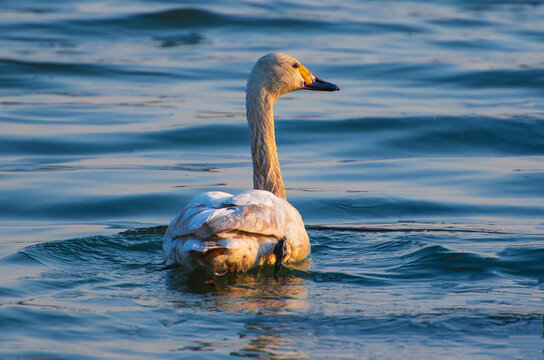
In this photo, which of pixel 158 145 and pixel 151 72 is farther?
pixel 151 72

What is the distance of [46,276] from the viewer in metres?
6.72

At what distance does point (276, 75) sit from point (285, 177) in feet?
8.72

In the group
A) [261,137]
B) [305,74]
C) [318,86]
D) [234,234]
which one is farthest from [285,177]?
[234,234]

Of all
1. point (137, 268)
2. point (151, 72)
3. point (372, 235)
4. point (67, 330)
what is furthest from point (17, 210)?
point (151, 72)

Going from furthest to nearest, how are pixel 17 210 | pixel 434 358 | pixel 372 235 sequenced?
pixel 17 210 → pixel 372 235 → pixel 434 358

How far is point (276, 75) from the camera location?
8.40 m

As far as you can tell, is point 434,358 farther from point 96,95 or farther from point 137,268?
point 96,95

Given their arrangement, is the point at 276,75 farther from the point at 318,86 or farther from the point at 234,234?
the point at 234,234

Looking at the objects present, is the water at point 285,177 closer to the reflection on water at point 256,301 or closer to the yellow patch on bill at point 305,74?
the reflection on water at point 256,301

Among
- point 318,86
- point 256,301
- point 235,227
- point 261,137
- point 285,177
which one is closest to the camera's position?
point 256,301

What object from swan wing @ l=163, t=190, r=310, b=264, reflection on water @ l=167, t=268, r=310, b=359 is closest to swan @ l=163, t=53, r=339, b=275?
swan wing @ l=163, t=190, r=310, b=264

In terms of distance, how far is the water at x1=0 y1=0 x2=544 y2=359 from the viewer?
5465mm

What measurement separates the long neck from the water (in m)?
0.86

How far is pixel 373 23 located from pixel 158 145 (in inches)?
457
